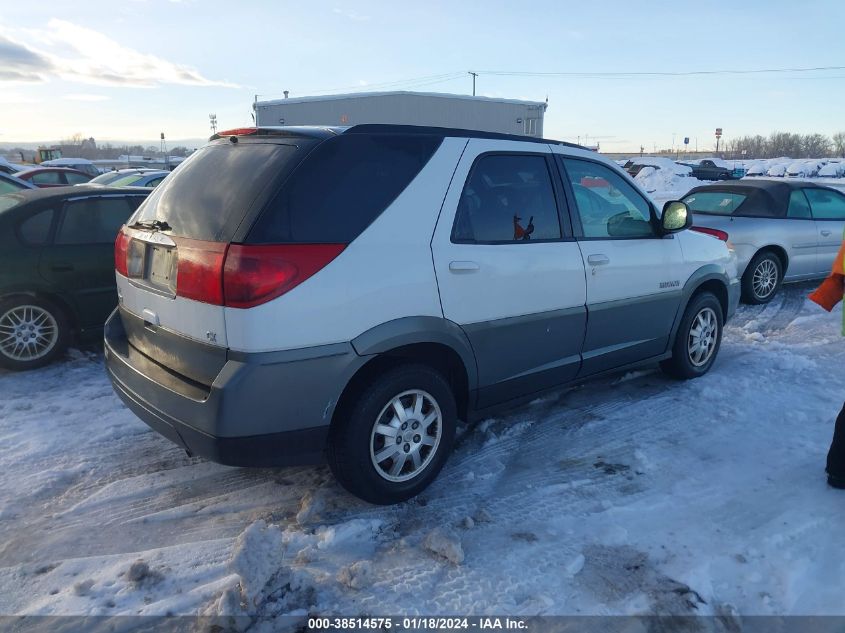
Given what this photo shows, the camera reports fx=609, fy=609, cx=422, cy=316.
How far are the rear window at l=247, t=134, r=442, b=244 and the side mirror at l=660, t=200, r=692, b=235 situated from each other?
215 centimetres

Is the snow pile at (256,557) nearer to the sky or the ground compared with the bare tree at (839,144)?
nearer to the ground

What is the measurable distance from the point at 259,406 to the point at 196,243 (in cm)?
81

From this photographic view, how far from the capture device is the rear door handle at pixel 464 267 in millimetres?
3227

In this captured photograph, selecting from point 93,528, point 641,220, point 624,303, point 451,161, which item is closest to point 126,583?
point 93,528

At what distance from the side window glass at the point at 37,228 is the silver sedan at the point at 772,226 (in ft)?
23.7

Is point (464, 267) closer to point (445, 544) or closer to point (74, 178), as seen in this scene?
point (445, 544)

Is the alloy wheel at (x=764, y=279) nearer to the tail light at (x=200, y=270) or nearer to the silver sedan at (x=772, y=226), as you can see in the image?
the silver sedan at (x=772, y=226)

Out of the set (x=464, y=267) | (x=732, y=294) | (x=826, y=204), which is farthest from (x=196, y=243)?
(x=826, y=204)

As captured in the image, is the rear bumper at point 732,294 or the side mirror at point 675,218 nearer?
the side mirror at point 675,218

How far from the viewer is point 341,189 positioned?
9.57 feet

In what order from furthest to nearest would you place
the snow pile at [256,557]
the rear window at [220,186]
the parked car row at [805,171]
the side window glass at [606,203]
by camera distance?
the parked car row at [805,171] → the side window glass at [606,203] → the rear window at [220,186] → the snow pile at [256,557]

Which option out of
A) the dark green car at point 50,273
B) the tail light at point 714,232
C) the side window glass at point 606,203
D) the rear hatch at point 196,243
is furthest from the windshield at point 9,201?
the tail light at point 714,232

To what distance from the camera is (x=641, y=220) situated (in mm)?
4488

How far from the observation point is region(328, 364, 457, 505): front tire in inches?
118
